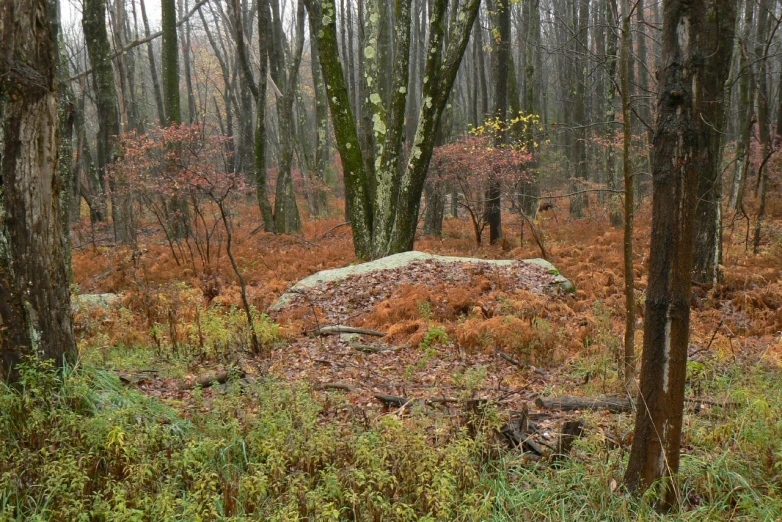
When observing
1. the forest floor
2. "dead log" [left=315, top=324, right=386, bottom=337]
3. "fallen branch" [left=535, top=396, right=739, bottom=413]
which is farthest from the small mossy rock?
"fallen branch" [left=535, top=396, right=739, bottom=413]

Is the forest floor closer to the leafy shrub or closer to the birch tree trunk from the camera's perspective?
the leafy shrub

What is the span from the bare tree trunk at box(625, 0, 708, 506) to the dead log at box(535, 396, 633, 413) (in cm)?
148

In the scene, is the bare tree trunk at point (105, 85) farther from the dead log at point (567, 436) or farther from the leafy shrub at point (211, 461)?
the dead log at point (567, 436)

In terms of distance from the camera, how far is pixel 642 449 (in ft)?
9.16

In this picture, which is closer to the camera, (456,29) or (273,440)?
(273,440)

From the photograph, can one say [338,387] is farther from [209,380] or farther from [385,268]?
[385,268]

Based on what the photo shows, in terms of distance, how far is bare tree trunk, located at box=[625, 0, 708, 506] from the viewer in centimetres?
242

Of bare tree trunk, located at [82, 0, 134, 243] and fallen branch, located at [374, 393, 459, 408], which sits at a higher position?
bare tree trunk, located at [82, 0, 134, 243]

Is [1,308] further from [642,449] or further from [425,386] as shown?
[642,449]

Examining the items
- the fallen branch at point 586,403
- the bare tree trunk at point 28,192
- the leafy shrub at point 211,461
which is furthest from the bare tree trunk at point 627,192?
the bare tree trunk at point 28,192

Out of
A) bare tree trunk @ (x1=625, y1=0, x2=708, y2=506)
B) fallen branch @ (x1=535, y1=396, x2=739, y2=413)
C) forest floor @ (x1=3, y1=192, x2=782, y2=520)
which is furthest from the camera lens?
fallen branch @ (x1=535, y1=396, x2=739, y2=413)

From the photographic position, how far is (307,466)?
10.7ft

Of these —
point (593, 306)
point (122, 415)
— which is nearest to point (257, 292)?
point (593, 306)

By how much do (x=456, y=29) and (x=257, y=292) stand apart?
6051 millimetres
